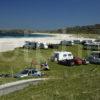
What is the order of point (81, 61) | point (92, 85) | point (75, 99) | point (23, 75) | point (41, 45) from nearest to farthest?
point (75, 99)
point (92, 85)
point (23, 75)
point (81, 61)
point (41, 45)

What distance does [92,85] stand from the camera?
44.8 feet

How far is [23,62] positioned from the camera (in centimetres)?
3856

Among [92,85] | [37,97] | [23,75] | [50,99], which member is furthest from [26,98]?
[23,75]

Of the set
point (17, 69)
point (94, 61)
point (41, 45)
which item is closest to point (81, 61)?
point (94, 61)

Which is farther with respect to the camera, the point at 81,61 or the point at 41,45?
the point at 41,45

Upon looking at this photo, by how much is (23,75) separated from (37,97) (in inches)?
636

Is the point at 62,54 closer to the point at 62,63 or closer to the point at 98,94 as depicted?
the point at 62,63

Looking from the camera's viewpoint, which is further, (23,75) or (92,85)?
(23,75)

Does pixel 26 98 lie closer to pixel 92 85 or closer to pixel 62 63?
pixel 92 85

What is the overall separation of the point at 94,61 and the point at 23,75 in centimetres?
1423

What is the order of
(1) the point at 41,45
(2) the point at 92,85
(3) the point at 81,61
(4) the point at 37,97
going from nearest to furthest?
(4) the point at 37,97 < (2) the point at 92,85 < (3) the point at 81,61 < (1) the point at 41,45

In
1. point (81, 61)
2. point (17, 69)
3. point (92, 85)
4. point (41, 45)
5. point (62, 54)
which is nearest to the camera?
point (92, 85)

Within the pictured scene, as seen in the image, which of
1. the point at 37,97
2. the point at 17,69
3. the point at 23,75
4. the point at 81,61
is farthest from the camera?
the point at 81,61

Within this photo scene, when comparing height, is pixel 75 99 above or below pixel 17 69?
above
